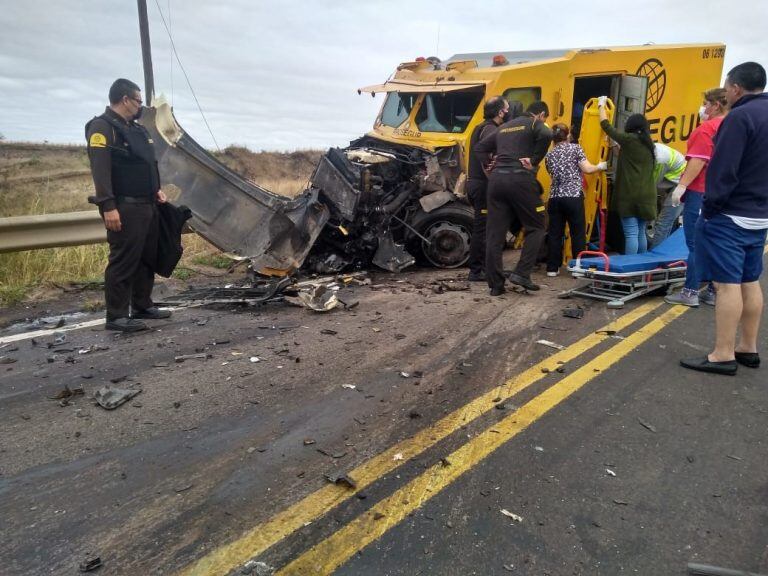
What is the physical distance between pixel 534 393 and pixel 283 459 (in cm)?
162

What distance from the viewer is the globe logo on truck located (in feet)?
25.9

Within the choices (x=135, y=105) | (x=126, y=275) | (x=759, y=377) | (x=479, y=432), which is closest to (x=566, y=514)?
(x=479, y=432)

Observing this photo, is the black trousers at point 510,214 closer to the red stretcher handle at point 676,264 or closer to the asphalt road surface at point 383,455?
the red stretcher handle at point 676,264

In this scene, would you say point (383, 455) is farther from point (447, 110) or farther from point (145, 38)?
point (145, 38)

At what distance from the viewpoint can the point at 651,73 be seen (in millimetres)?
7988

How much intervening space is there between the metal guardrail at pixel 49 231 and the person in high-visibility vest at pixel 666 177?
259 inches

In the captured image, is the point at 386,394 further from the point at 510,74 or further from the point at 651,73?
the point at 651,73

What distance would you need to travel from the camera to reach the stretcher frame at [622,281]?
5.57 meters

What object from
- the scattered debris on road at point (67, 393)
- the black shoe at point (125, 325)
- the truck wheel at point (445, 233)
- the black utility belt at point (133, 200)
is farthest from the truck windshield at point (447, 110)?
the scattered debris on road at point (67, 393)

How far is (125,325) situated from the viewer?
4828mm

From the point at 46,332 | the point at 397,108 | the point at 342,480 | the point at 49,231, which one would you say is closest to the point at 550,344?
the point at 342,480

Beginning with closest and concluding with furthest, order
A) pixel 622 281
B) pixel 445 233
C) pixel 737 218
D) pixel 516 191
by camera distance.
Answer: pixel 737 218 < pixel 622 281 < pixel 516 191 < pixel 445 233

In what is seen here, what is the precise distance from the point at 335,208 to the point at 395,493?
4.85 metres

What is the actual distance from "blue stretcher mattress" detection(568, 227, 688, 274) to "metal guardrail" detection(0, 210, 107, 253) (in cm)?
538
